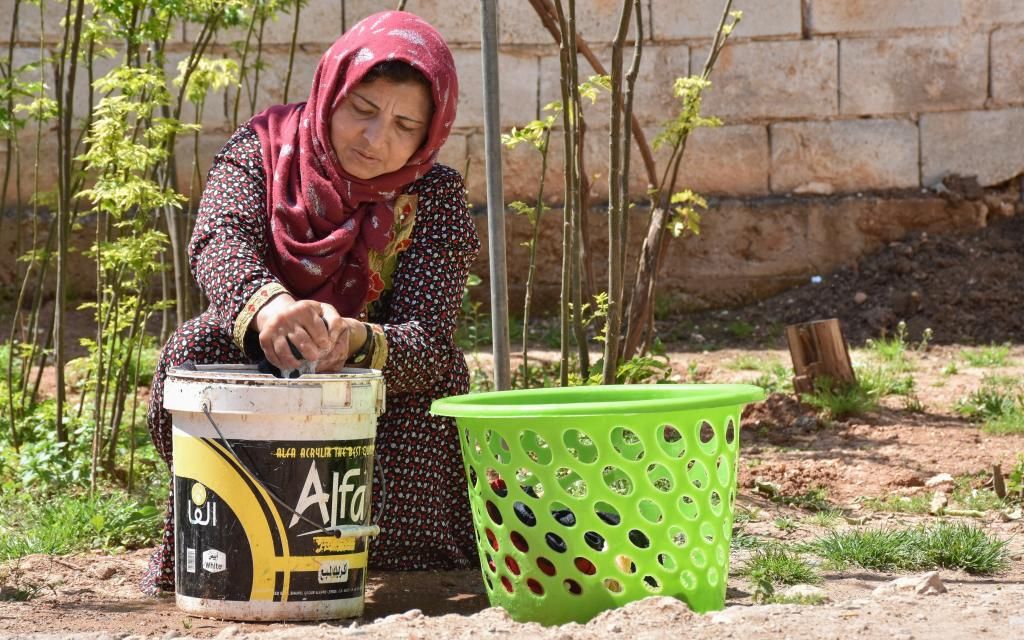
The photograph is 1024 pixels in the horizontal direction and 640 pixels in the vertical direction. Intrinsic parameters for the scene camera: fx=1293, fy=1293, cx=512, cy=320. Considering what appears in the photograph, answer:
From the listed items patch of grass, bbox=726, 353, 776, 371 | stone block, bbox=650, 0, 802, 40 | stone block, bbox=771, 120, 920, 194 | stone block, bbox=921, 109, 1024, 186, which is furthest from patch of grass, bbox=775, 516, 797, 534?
stone block, bbox=921, 109, 1024, 186

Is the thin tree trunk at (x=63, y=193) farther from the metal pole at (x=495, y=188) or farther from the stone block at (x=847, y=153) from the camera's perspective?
the stone block at (x=847, y=153)

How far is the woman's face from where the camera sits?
9.36 ft

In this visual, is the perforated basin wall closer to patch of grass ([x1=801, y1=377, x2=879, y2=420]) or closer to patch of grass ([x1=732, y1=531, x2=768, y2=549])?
patch of grass ([x1=732, y1=531, x2=768, y2=549])

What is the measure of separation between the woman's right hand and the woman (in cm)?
13

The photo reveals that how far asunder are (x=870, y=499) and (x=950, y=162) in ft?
12.7

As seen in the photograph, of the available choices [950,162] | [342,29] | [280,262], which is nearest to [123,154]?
[280,262]

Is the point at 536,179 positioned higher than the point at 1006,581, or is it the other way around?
the point at 536,179

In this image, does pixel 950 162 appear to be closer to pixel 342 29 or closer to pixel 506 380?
pixel 342 29

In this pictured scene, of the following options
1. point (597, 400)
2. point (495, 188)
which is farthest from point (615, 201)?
point (597, 400)

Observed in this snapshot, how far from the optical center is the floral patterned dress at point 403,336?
2766mm

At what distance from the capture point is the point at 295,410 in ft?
7.79

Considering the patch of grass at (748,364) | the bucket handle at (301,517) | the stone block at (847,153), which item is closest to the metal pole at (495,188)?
the bucket handle at (301,517)

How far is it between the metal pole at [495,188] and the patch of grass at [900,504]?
1.19 metres

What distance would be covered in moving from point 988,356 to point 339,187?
13.0 ft
